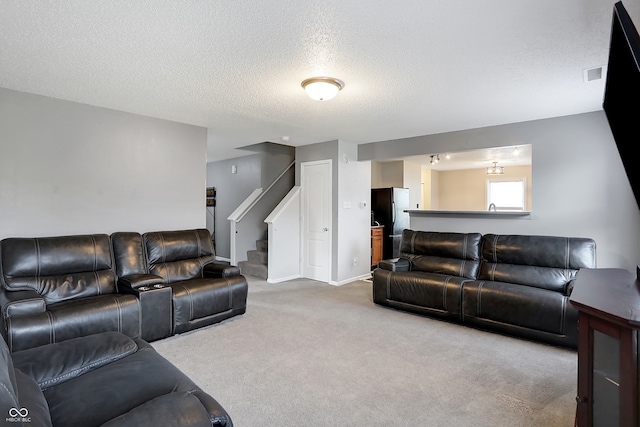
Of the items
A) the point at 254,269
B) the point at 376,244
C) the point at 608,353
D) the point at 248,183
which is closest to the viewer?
the point at 608,353

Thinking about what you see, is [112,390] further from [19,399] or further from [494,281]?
[494,281]

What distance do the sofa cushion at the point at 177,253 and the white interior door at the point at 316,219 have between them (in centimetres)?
208

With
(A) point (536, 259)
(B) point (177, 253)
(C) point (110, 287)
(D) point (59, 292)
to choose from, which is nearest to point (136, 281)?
(C) point (110, 287)

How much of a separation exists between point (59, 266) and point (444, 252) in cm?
422

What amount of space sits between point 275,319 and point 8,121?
326cm

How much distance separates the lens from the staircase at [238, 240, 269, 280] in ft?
19.8

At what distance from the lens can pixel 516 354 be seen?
9.73 ft

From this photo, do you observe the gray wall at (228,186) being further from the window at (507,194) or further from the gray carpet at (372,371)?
the window at (507,194)

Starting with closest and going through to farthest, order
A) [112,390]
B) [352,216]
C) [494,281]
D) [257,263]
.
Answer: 1. [112,390]
2. [494,281]
3. [352,216]
4. [257,263]

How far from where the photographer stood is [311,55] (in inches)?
95.4

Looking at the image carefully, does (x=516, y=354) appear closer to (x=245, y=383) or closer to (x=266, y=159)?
(x=245, y=383)

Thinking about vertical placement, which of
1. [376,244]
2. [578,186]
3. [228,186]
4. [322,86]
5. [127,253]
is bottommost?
[376,244]

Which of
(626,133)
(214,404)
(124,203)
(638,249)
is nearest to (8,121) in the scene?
(124,203)

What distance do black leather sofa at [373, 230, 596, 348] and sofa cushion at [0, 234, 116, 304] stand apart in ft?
10.2
